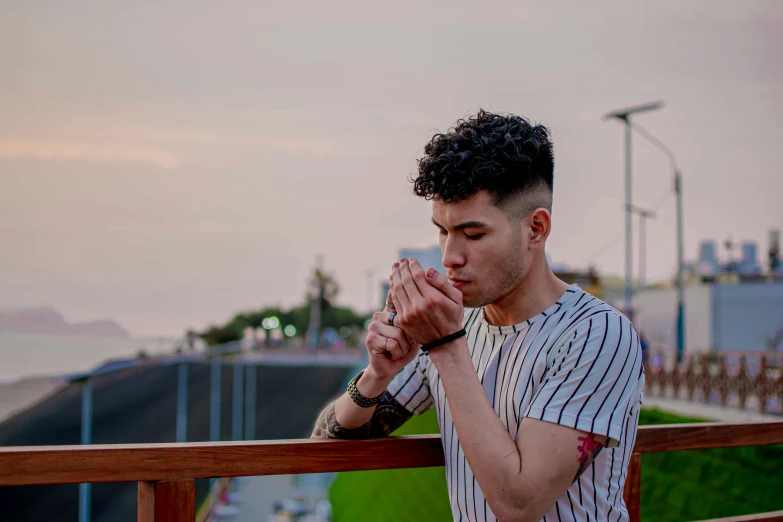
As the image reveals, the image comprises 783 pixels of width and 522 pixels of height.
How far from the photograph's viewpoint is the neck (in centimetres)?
163

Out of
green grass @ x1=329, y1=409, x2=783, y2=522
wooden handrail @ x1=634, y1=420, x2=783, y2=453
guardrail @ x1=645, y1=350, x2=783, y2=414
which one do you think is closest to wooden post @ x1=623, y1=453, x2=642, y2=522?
wooden handrail @ x1=634, y1=420, x2=783, y2=453

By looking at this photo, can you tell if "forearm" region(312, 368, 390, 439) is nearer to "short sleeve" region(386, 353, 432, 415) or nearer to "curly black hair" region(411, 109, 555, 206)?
"short sleeve" region(386, 353, 432, 415)

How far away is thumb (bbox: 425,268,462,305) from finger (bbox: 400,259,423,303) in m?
0.04

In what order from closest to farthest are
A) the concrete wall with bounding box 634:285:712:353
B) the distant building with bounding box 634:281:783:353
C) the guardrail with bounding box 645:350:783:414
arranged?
the guardrail with bounding box 645:350:783:414, the distant building with bounding box 634:281:783:353, the concrete wall with bounding box 634:285:712:353

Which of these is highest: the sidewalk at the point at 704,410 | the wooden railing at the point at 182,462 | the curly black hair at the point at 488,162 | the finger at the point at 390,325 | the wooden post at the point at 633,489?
the curly black hair at the point at 488,162

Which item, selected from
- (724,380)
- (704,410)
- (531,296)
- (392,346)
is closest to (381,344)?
(392,346)

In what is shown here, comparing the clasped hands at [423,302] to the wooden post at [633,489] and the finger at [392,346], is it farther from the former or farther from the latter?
the wooden post at [633,489]

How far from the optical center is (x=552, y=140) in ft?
5.78

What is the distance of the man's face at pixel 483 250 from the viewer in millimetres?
1581

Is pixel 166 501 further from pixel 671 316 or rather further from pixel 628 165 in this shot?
pixel 671 316

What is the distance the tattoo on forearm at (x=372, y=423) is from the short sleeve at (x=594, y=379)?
0.50 meters

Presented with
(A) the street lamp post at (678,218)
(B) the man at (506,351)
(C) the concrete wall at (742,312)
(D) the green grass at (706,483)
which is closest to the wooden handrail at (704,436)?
(B) the man at (506,351)

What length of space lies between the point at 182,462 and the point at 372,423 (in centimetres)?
53

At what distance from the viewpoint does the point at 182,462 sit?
4.91 feet
